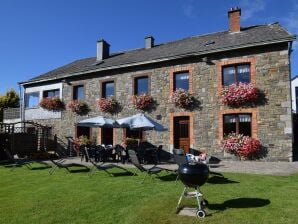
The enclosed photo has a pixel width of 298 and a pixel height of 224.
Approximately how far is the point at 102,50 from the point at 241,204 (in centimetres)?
1668

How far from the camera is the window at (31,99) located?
69.4 ft

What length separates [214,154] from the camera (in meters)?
14.4

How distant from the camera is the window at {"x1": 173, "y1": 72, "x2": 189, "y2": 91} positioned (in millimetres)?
15656

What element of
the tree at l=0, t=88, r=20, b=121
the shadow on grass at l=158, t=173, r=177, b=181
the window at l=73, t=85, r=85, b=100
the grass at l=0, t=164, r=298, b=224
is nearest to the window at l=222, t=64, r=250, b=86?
the grass at l=0, t=164, r=298, b=224

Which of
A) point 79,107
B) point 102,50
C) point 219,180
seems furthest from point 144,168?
point 102,50

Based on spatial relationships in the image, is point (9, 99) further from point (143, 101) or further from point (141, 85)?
point (143, 101)

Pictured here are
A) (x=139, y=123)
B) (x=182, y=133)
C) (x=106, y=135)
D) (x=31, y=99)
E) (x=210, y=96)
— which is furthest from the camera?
(x=31, y=99)

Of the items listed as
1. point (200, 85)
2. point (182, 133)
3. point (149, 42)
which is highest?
point (149, 42)

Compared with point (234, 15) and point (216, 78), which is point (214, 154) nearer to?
point (216, 78)

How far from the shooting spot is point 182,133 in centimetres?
1558

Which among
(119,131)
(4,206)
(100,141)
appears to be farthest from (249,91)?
(4,206)

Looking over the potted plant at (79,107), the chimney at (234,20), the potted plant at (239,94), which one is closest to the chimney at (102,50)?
the potted plant at (79,107)

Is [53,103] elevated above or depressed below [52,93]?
below

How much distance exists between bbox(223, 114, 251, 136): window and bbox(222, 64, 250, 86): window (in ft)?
5.07
